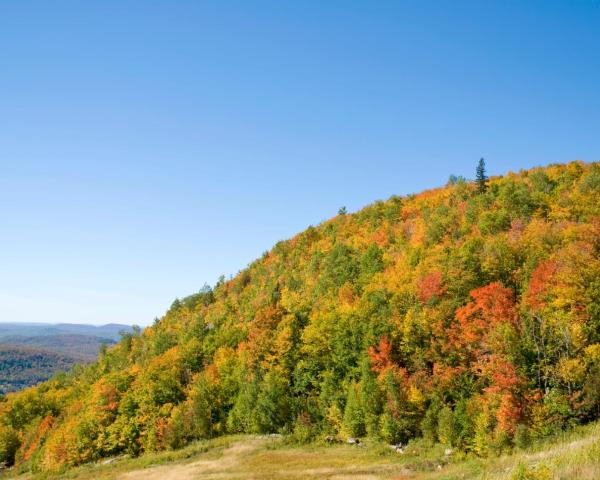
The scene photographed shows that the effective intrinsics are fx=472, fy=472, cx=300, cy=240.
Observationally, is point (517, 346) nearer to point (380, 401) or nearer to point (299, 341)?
point (380, 401)

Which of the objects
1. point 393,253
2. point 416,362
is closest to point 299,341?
point 416,362

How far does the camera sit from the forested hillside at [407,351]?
154 ft

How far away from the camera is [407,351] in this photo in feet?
200

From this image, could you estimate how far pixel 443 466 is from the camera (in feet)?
140

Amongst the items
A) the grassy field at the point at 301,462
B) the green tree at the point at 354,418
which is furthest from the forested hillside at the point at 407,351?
the grassy field at the point at 301,462

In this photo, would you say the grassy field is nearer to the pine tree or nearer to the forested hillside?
the forested hillside

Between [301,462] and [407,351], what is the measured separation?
20104mm

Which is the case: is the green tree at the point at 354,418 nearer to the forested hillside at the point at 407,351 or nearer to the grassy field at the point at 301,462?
the forested hillside at the point at 407,351

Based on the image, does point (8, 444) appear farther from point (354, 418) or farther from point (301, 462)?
point (354, 418)

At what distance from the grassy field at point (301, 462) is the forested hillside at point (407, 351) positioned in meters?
2.76

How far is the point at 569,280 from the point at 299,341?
1548 inches

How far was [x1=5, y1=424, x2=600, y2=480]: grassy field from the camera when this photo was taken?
126ft

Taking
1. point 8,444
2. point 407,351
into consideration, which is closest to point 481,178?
point 407,351

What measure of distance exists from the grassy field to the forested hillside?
2756 millimetres
